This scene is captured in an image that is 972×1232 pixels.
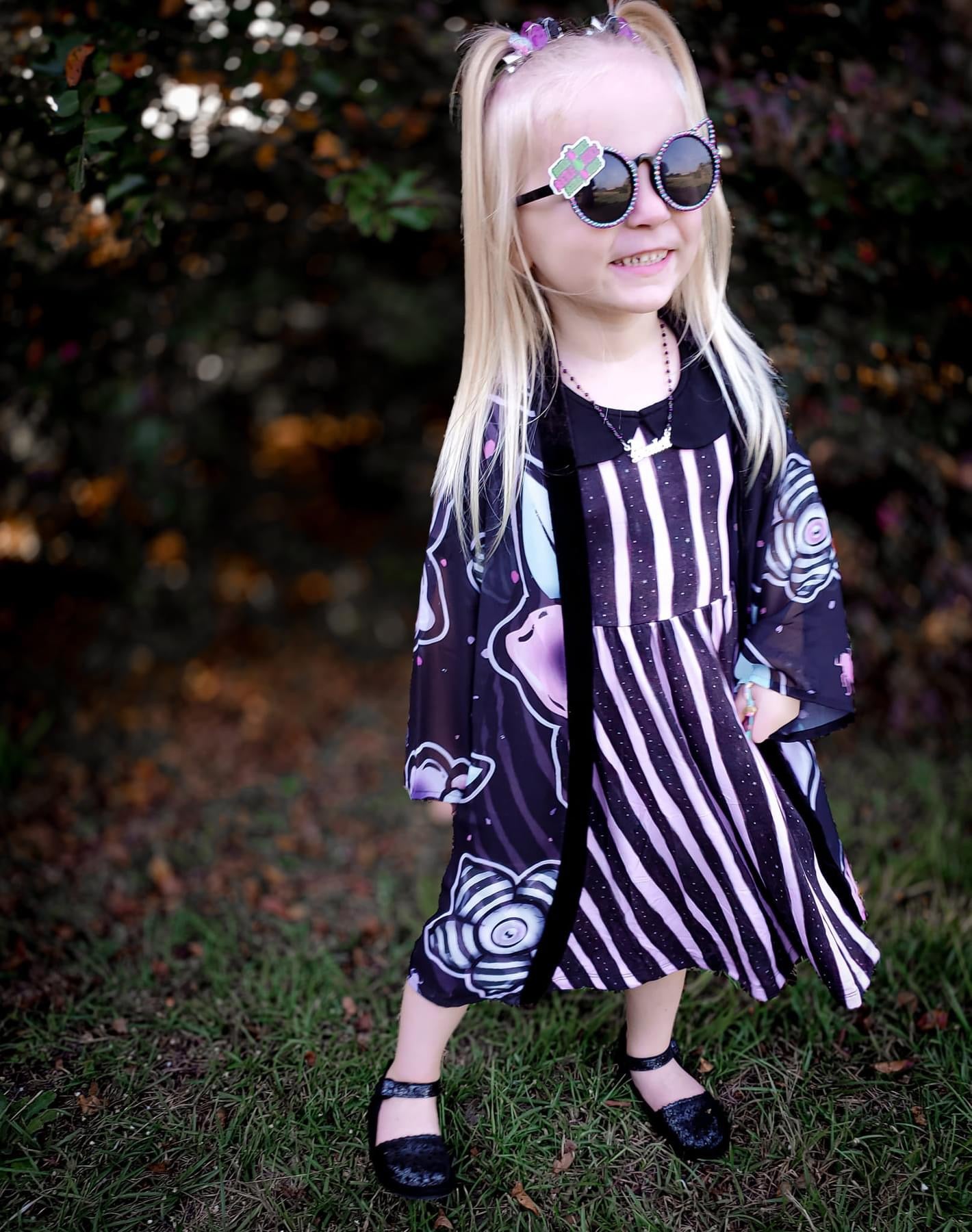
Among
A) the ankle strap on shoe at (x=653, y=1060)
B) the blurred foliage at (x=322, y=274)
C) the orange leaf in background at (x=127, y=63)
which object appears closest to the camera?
the ankle strap on shoe at (x=653, y=1060)

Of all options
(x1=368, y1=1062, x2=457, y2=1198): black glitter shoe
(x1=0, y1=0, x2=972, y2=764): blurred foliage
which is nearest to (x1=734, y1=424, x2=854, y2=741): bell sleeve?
(x1=368, y1=1062, x2=457, y2=1198): black glitter shoe

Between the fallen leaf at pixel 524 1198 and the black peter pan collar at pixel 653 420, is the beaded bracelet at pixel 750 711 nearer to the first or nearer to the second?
the black peter pan collar at pixel 653 420

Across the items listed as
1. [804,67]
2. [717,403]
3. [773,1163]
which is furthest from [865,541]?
[773,1163]

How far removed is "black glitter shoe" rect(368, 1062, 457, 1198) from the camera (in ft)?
5.81

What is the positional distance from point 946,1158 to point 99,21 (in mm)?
2687

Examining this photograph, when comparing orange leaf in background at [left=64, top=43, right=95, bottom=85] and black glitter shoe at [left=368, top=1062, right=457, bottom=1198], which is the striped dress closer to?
black glitter shoe at [left=368, top=1062, right=457, bottom=1198]

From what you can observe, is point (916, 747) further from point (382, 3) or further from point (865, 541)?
point (382, 3)

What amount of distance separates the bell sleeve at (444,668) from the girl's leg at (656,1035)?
0.54 m

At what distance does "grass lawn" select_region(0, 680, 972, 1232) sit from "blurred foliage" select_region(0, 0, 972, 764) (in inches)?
33.0

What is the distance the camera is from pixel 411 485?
4.23 m

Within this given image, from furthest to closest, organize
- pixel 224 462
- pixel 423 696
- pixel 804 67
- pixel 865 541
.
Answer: pixel 224 462 → pixel 865 541 → pixel 804 67 → pixel 423 696

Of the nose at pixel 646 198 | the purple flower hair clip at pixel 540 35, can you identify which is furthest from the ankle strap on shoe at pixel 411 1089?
the purple flower hair clip at pixel 540 35

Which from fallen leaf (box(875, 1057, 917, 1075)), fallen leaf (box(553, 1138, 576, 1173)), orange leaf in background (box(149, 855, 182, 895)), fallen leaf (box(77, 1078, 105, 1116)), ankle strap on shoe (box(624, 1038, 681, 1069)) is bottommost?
orange leaf in background (box(149, 855, 182, 895))

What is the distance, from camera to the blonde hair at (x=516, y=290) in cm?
158
